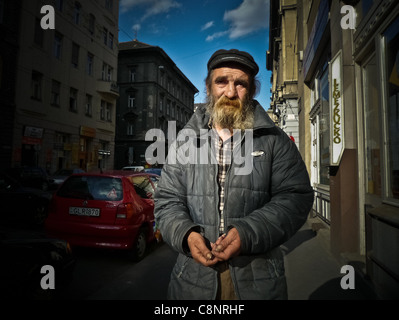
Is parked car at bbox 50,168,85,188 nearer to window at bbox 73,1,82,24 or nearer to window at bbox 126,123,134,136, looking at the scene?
window at bbox 73,1,82,24

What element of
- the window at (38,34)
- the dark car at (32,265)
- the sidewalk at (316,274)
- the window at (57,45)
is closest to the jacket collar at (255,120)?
the dark car at (32,265)

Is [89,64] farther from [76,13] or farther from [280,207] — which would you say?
[280,207]

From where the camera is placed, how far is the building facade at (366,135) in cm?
325

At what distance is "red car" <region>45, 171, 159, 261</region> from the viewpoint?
180 inches

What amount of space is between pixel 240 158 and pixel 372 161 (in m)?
3.43

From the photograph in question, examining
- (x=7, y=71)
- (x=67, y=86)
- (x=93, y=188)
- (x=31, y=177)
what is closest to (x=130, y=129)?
(x=67, y=86)

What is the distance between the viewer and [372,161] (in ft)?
13.2

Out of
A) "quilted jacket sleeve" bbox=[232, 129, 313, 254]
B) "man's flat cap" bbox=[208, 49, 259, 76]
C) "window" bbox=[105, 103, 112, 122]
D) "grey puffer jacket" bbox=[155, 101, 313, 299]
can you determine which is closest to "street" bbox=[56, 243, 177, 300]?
"grey puffer jacket" bbox=[155, 101, 313, 299]

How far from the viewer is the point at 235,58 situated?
1781mm

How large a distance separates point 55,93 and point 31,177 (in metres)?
9.07

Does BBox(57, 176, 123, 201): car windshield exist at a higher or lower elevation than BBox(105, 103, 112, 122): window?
lower

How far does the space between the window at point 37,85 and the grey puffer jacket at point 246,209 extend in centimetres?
1941

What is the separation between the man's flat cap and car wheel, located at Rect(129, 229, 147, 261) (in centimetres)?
394

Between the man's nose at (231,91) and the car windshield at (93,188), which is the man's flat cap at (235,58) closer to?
the man's nose at (231,91)
